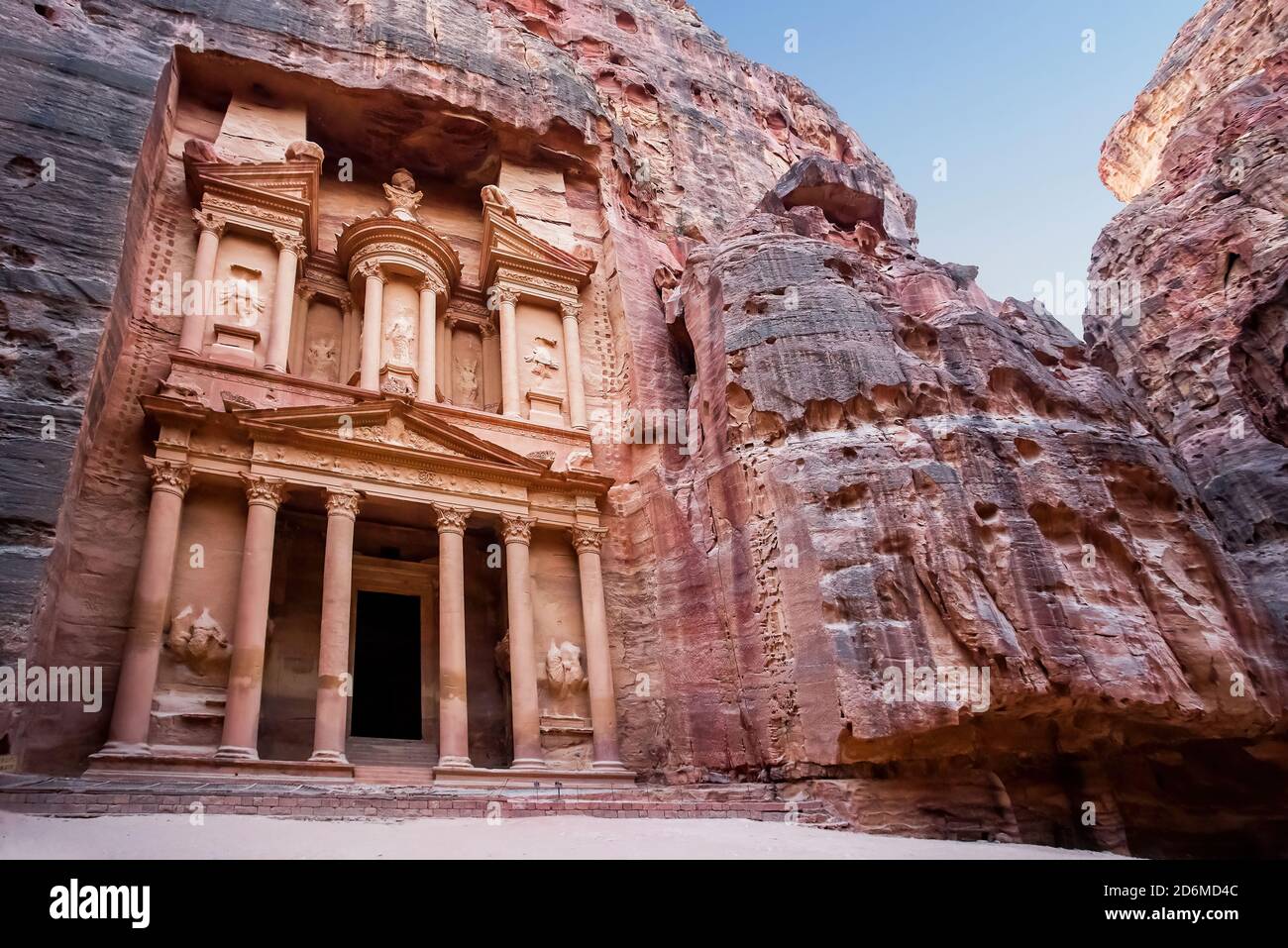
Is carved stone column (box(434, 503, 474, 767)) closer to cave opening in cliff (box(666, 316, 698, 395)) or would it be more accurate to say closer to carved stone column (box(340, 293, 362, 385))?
carved stone column (box(340, 293, 362, 385))

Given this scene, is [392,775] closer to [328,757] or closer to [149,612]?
[328,757]

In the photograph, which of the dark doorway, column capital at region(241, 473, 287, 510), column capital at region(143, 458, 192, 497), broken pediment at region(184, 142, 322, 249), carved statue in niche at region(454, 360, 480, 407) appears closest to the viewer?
column capital at region(143, 458, 192, 497)

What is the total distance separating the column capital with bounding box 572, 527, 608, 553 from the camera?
15.6 meters

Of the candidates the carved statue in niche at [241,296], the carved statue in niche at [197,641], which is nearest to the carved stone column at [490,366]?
the carved statue in niche at [241,296]

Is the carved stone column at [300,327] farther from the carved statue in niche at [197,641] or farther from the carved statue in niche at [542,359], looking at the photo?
the carved statue in niche at [197,641]

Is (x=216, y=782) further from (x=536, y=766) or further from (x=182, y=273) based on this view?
(x=182, y=273)

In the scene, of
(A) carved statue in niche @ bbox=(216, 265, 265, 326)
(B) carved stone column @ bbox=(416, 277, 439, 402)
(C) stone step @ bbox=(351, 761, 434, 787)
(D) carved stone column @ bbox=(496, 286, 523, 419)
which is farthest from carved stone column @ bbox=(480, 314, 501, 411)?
(C) stone step @ bbox=(351, 761, 434, 787)

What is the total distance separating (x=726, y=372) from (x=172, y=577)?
9438 millimetres

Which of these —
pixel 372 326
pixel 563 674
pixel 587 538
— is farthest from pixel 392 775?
pixel 372 326

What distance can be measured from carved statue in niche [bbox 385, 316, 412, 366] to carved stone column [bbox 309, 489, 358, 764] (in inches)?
149

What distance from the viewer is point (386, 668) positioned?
16031 millimetres

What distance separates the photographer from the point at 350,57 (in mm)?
19141

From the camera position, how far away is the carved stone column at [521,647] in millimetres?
13508

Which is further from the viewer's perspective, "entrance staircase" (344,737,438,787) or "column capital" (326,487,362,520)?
"column capital" (326,487,362,520)
